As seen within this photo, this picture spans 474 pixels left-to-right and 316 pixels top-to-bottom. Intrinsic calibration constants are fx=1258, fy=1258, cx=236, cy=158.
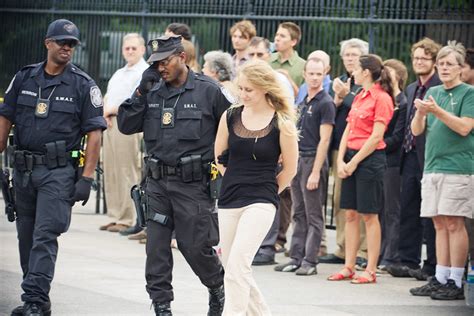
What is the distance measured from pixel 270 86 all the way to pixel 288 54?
5378mm

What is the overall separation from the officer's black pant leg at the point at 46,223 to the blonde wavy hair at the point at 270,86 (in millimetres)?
1555

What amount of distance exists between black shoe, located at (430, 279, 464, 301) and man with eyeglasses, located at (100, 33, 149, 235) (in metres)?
4.67

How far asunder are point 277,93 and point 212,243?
1.18m

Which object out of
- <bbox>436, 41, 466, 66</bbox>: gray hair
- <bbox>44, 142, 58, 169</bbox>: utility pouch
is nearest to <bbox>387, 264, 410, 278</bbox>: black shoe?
<bbox>436, 41, 466, 66</bbox>: gray hair

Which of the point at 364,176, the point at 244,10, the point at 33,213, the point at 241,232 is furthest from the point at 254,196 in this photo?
the point at 244,10

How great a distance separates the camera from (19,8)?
70.2 feet

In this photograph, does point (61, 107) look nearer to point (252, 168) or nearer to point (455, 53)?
point (252, 168)

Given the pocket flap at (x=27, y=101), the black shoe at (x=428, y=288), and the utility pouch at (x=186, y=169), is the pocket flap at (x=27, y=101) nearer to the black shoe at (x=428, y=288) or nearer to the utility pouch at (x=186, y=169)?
the utility pouch at (x=186, y=169)

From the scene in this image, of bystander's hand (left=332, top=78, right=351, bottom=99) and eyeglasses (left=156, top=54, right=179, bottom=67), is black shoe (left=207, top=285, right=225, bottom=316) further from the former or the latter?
bystander's hand (left=332, top=78, right=351, bottom=99)

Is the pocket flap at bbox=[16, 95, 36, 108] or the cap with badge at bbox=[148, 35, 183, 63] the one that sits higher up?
the cap with badge at bbox=[148, 35, 183, 63]

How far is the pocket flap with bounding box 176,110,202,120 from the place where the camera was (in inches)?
345

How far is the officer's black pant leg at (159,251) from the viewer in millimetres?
8617

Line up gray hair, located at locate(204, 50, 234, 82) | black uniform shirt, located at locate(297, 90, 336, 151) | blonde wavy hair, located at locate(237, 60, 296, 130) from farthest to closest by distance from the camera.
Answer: gray hair, located at locate(204, 50, 234, 82), black uniform shirt, located at locate(297, 90, 336, 151), blonde wavy hair, located at locate(237, 60, 296, 130)

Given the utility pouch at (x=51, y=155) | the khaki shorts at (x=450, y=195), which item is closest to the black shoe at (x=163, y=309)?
the utility pouch at (x=51, y=155)
